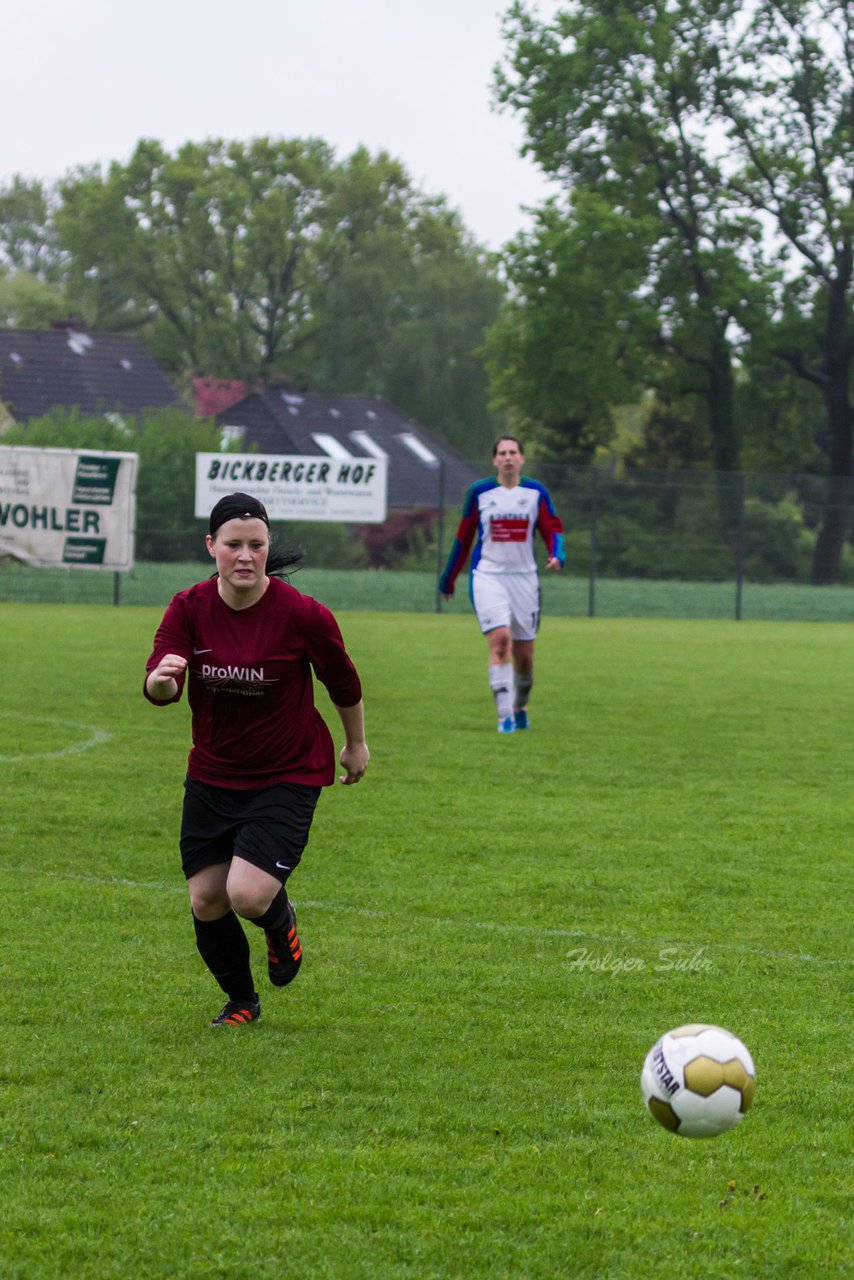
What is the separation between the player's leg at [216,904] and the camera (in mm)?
4926

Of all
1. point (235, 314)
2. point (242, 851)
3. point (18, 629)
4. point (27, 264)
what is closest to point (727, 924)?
point (242, 851)

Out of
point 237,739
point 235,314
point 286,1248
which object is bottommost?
point 286,1248

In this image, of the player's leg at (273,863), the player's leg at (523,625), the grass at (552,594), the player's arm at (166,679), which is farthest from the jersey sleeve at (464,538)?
the grass at (552,594)

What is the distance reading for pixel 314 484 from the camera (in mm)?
27750

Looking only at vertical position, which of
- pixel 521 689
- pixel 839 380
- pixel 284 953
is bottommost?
pixel 284 953

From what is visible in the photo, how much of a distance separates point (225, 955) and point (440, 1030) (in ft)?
2.24

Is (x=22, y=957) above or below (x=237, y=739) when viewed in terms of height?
below

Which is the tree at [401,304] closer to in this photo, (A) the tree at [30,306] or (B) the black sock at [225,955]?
(A) the tree at [30,306]

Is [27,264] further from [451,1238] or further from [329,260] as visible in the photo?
[451,1238]

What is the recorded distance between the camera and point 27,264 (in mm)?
95500

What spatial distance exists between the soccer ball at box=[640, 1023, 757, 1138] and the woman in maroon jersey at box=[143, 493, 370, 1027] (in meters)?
1.47

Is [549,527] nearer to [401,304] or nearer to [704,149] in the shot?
[704,149]

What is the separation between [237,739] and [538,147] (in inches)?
1733

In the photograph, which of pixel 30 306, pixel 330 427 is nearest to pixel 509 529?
pixel 330 427
